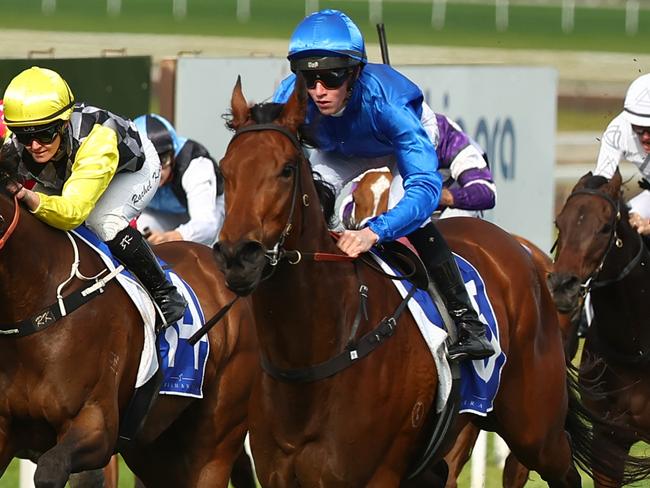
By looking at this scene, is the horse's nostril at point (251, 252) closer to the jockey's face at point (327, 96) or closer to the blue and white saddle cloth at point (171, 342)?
the jockey's face at point (327, 96)

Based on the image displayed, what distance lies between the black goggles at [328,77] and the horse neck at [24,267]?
3.51 ft

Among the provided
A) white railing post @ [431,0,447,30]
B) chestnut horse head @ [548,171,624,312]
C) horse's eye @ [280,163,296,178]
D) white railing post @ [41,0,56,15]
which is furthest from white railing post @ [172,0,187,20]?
horse's eye @ [280,163,296,178]

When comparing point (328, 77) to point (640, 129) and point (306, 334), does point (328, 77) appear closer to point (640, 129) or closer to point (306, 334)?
point (306, 334)

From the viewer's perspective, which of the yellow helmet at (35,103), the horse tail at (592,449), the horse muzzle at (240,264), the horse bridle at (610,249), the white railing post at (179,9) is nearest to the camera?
the horse muzzle at (240,264)

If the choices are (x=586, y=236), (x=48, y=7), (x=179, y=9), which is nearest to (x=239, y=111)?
(x=586, y=236)

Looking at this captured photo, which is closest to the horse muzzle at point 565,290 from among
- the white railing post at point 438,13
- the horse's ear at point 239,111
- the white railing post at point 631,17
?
the horse's ear at point 239,111

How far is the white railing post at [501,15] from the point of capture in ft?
101

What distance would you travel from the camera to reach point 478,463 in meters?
7.17

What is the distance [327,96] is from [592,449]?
2290 millimetres

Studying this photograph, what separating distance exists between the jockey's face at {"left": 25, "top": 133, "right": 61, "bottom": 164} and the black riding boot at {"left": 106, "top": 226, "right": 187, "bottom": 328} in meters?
0.42

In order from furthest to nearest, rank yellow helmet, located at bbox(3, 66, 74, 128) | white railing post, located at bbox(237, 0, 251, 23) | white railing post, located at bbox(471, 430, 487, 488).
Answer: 1. white railing post, located at bbox(237, 0, 251, 23)
2. white railing post, located at bbox(471, 430, 487, 488)
3. yellow helmet, located at bbox(3, 66, 74, 128)

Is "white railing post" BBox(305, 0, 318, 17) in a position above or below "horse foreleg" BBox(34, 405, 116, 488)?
above

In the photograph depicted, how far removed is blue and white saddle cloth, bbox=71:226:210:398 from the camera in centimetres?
530

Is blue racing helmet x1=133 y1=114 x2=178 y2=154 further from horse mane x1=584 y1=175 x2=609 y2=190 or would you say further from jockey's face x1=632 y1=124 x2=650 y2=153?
jockey's face x1=632 y1=124 x2=650 y2=153
